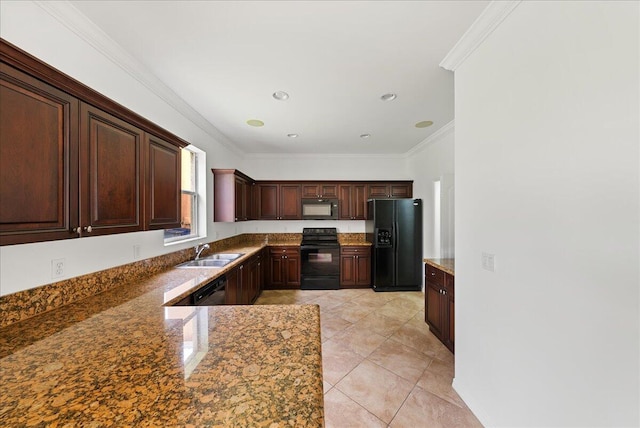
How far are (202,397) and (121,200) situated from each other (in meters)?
1.35

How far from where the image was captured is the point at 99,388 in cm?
73

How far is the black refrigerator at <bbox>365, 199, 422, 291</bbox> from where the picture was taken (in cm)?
429

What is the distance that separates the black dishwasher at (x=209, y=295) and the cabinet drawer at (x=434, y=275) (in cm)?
234

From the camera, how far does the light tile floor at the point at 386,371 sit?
169cm

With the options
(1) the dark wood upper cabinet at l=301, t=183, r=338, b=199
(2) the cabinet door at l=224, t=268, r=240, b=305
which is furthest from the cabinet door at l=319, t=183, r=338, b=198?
(2) the cabinet door at l=224, t=268, r=240, b=305

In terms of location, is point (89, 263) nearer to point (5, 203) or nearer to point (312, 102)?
point (5, 203)

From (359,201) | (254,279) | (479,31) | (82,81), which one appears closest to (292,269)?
(254,279)

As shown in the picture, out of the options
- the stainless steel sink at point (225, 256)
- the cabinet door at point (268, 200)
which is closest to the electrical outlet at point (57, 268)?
the stainless steel sink at point (225, 256)

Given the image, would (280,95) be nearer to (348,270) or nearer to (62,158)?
(62,158)

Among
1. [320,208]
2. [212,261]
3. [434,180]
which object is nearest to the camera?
[212,261]

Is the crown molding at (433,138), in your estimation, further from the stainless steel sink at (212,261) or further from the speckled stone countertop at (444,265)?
the stainless steel sink at (212,261)

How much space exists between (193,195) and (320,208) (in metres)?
2.38

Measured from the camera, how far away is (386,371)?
2160 millimetres

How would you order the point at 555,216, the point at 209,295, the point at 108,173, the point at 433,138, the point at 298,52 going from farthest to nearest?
the point at 433,138, the point at 209,295, the point at 298,52, the point at 108,173, the point at 555,216
